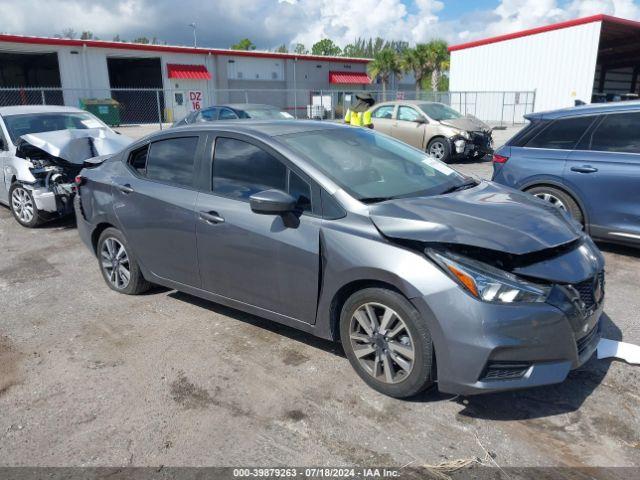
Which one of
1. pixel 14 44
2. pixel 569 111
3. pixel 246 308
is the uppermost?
pixel 14 44

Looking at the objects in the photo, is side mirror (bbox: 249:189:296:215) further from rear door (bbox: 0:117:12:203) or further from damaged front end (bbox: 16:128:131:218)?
rear door (bbox: 0:117:12:203)

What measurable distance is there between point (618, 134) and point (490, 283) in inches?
146

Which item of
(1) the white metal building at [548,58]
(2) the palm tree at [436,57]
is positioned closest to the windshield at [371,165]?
(1) the white metal building at [548,58]

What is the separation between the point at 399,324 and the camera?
9.64ft

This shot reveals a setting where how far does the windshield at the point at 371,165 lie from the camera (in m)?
3.44

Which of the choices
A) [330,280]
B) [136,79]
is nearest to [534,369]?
[330,280]

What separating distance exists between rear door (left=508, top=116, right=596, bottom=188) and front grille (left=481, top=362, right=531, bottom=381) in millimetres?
3625

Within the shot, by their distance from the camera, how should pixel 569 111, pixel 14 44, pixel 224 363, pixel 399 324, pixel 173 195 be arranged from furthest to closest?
pixel 14 44 → pixel 569 111 → pixel 173 195 → pixel 224 363 → pixel 399 324

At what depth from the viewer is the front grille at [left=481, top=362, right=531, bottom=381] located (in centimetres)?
270

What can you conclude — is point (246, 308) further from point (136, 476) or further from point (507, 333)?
point (507, 333)

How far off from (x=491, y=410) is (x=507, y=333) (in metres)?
0.62

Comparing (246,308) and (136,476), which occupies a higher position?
(246,308)

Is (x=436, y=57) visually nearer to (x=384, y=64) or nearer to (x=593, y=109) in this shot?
(x=384, y=64)

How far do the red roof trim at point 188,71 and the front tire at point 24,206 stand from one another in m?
29.0
